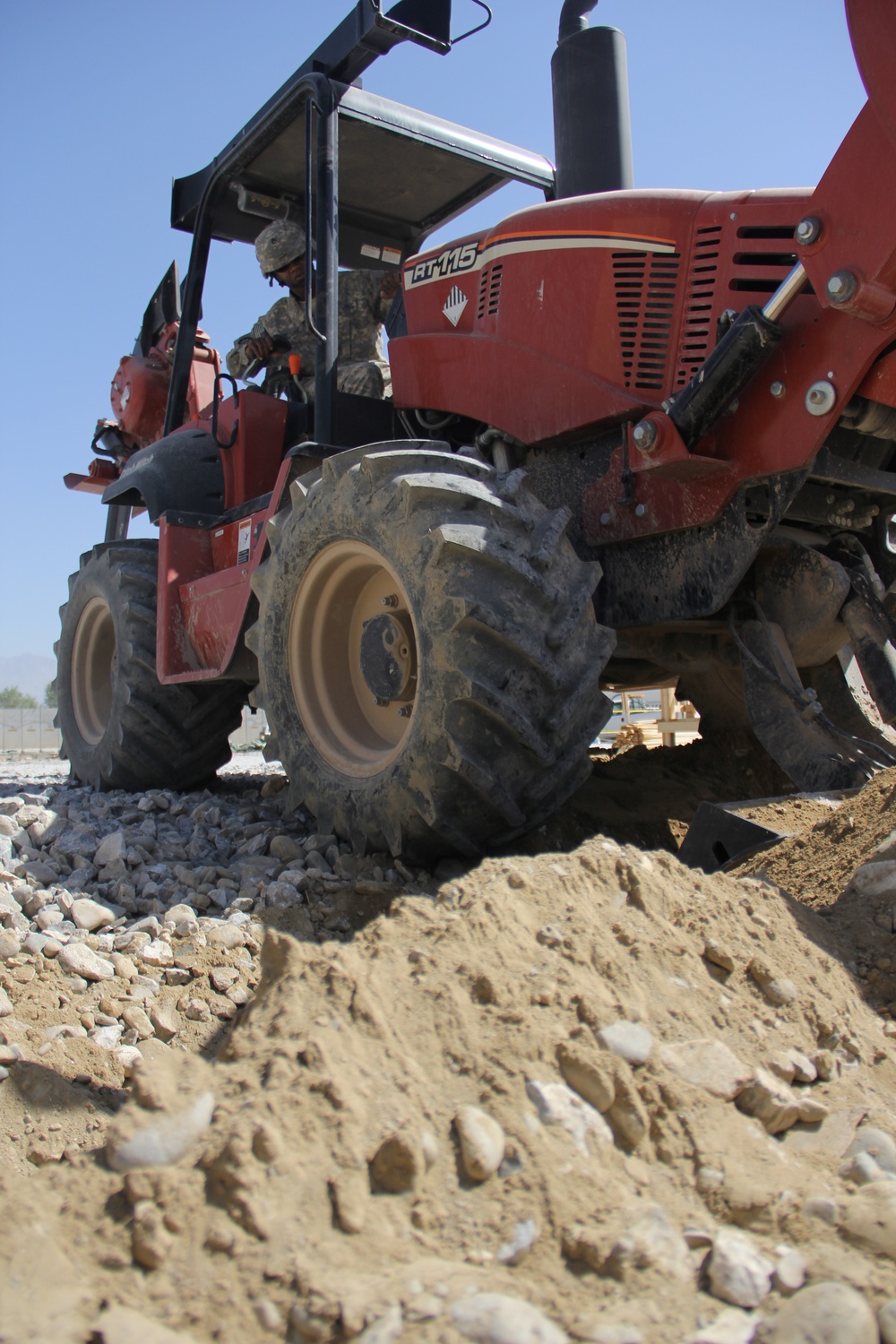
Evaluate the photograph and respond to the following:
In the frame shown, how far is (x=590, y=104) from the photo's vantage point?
413cm

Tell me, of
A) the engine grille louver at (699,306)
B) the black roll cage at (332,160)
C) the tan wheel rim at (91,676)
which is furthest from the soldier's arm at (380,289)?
the tan wheel rim at (91,676)

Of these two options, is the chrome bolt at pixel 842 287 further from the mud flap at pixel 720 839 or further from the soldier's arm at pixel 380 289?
the soldier's arm at pixel 380 289

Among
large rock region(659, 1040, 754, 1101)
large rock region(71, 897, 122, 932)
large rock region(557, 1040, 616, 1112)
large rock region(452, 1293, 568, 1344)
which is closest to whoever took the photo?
large rock region(452, 1293, 568, 1344)

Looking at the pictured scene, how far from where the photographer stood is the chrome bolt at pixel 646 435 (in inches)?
124

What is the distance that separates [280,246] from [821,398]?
3.04 meters

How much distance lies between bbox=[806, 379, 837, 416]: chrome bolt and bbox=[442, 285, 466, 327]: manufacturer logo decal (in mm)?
1634

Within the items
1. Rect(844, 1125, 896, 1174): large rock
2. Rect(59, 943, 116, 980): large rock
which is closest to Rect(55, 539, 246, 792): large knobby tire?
Rect(59, 943, 116, 980): large rock

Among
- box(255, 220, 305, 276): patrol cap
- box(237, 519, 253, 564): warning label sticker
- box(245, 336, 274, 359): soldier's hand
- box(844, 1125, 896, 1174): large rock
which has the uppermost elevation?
box(255, 220, 305, 276): patrol cap

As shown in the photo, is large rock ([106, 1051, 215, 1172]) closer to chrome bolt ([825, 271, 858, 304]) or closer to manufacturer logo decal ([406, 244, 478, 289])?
chrome bolt ([825, 271, 858, 304])

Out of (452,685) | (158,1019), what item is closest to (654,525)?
(452,685)

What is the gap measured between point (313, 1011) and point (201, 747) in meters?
3.80

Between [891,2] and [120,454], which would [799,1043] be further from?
[120,454]

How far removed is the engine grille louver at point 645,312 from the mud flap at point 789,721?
894 mm

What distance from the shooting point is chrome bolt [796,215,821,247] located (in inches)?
108
